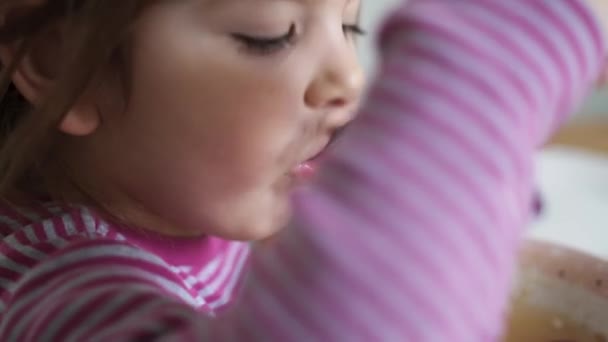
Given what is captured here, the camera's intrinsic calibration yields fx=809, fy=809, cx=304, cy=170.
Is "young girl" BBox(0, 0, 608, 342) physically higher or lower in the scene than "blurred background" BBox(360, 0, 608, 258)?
higher

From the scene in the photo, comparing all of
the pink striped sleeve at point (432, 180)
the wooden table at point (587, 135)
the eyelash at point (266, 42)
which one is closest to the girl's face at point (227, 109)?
the eyelash at point (266, 42)

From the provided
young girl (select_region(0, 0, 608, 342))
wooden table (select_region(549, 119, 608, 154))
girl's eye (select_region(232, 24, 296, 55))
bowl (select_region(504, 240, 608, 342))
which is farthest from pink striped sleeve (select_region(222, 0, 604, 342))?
wooden table (select_region(549, 119, 608, 154))

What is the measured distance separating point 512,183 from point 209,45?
17 centimetres

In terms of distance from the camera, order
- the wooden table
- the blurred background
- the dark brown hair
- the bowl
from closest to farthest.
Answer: the dark brown hair < the bowl < the blurred background < the wooden table

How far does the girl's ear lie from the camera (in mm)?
353

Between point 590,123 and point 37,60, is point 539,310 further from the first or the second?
point 590,123

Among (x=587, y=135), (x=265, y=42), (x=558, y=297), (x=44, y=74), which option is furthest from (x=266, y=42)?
(x=587, y=135)

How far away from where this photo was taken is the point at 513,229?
0.69 feet

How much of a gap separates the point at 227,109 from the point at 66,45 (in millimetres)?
72

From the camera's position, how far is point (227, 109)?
34cm

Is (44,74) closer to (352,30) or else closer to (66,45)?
(66,45)

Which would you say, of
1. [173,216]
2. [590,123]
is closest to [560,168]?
[590,123]

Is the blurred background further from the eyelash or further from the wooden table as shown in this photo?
the eyelash

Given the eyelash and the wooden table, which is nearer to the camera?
the eyelash
